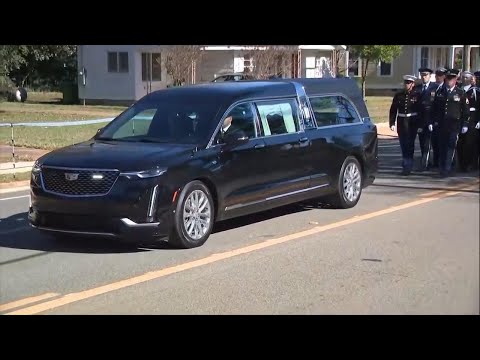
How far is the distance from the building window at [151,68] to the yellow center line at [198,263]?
→ 27.7m

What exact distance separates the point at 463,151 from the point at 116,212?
11.2 feet

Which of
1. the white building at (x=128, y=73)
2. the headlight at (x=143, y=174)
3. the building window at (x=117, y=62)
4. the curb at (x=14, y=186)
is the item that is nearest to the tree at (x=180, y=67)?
the white building at (x=128, y=73)

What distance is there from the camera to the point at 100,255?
24.3ft

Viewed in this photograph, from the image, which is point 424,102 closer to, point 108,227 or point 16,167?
point 108,227

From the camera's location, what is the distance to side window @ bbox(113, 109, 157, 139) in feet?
27.6

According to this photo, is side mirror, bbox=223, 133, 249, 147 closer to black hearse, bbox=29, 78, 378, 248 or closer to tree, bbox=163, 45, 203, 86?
black hearse, bbox=29, 78, 378, 248

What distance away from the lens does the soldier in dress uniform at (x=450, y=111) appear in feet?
31.4

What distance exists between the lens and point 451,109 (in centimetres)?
1049

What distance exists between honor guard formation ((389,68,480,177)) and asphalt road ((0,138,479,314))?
2.19 metres

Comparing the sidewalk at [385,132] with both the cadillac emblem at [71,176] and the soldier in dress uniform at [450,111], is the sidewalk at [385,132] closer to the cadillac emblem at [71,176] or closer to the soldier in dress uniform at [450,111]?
the soldier in dress uniform at [450,111]

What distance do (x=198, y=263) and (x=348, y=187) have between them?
3.56 meters

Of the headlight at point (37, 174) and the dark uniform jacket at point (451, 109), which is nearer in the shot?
the headlight at point (37, 174)

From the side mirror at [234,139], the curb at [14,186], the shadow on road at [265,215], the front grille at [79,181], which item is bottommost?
the curb at [14,186]

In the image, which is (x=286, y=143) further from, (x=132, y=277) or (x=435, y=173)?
(x=435, y=173)
